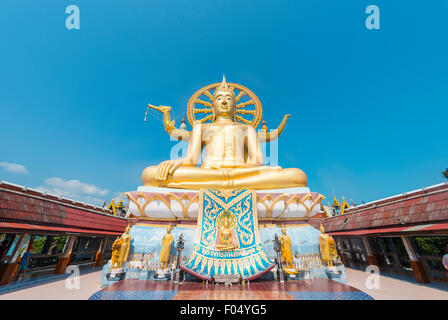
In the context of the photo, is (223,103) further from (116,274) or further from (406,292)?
(406,292)

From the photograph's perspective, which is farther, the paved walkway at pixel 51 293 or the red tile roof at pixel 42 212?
the red tile roof at pixel 42 212

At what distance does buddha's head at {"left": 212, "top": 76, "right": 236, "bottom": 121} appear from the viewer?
9641 millimetres

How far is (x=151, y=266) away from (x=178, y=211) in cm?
159

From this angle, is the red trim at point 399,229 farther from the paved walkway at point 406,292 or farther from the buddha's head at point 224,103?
the buddha's head at point 224,103

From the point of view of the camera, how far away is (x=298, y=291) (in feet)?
12.9

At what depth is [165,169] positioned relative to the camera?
269 inches

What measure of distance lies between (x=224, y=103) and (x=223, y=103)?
5cm

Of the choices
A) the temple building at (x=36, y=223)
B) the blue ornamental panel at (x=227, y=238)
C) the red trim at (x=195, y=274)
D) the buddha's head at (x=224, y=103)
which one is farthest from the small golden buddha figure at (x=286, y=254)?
the buddha's head at (x=224, y=103)

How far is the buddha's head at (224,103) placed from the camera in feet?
31.6

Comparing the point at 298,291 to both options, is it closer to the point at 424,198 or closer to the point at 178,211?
the point at 178,211

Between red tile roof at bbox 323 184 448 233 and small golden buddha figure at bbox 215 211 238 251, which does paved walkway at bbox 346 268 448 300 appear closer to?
red tile roof at bbox 323 184 448 233

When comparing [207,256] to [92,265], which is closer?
[207,256]
